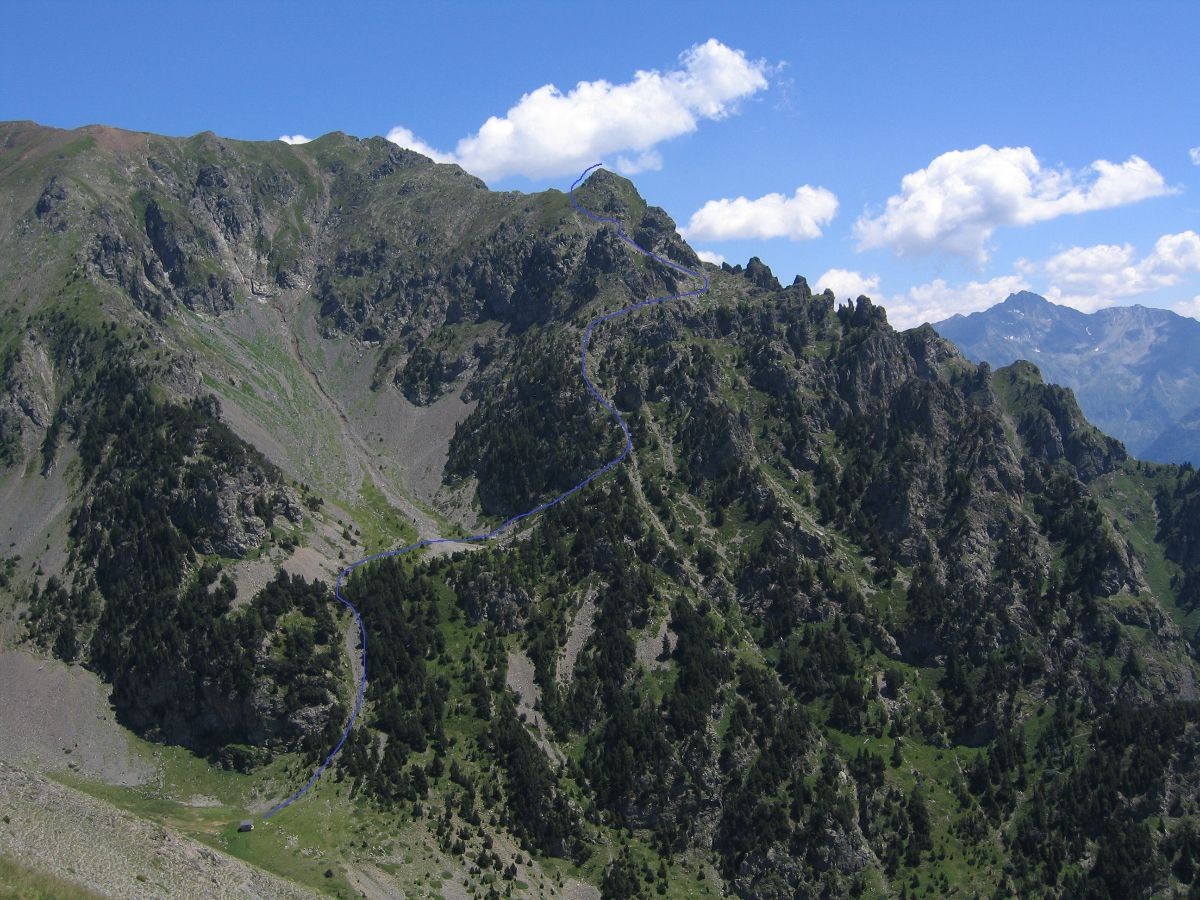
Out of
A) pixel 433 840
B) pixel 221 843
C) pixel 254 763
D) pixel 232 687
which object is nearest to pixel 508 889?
pixel 433 840

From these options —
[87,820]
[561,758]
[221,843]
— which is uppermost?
[87,820]

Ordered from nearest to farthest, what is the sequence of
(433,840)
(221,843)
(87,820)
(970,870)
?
(87,820)
(221,843)
(433,840)
(970,870)

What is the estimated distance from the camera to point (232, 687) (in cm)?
19550

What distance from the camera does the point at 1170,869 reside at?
177m

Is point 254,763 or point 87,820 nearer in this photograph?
point 87,820

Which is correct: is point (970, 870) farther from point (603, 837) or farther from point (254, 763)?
point (254, 763)

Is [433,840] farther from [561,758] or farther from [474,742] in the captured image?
[561,758]

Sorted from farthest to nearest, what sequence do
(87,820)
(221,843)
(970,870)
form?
(970,870)
(221,843)
(87,820)

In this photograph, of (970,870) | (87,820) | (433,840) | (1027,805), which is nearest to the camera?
(87,820)

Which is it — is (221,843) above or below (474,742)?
below

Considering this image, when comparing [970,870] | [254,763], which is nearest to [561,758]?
[254,763]

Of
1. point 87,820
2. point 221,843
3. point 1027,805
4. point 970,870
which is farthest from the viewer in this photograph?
point 1027,805

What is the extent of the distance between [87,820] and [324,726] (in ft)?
320

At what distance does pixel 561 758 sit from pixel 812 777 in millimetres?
55174
